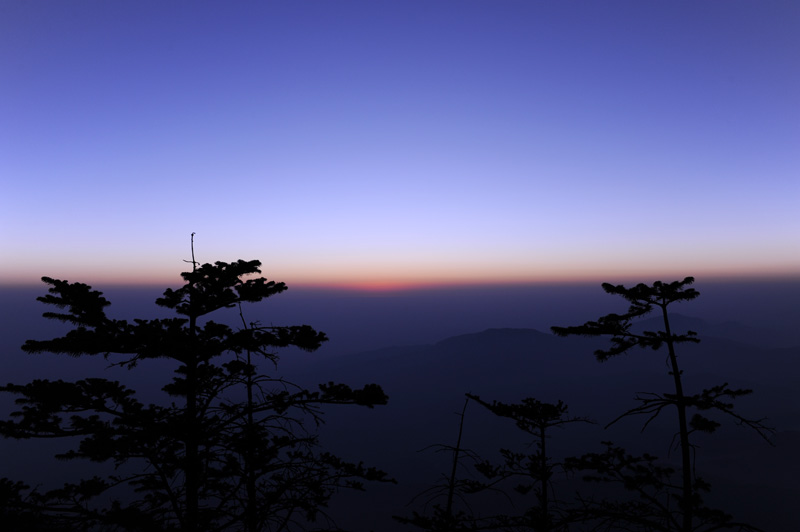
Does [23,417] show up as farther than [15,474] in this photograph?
No

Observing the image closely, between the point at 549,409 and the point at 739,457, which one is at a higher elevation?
the point at 549,409

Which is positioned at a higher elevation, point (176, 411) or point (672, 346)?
point (672, 346)

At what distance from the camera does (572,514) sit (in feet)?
26.7

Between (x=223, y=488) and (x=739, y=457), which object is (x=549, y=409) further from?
(x=739, y=457)

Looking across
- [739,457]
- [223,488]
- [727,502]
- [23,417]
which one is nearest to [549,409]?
[223,488]

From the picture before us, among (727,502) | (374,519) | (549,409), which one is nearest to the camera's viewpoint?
(549,409)

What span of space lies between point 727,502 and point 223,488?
135 meters

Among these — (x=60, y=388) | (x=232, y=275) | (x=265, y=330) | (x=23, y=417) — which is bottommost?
(x=23, y=417)

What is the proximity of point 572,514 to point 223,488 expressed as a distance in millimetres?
9042

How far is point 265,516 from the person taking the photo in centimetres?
925

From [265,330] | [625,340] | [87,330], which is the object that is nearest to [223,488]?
[265,330]

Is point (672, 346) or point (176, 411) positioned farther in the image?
point (176, 411)

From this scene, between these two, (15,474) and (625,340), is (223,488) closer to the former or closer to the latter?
(625,340)

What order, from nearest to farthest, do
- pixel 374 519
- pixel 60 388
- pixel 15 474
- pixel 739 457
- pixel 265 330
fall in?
1. pixel 60 388
2. pixel 265 330
3. pixel 374 519
4. pixel 739 457
5. pixel 15 474
